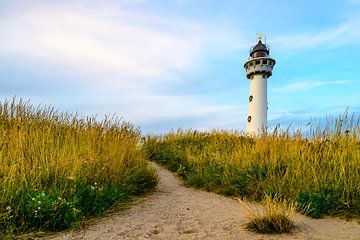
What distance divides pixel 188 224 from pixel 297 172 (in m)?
2.33

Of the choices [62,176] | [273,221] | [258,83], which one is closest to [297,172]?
[273,221]

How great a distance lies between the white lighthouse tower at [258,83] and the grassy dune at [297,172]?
1839cm

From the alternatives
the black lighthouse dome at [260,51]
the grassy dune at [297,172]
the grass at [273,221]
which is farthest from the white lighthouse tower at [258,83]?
the grass at [273,221]

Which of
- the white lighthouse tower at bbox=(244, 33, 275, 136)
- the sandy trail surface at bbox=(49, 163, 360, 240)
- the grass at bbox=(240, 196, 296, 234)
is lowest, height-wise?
the sandy trail surface at bbox=(49, 163, 360, 240)

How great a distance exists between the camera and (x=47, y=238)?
3732 millimetres

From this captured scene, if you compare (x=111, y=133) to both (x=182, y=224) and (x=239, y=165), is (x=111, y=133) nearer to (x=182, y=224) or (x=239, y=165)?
(x=239, y=165)

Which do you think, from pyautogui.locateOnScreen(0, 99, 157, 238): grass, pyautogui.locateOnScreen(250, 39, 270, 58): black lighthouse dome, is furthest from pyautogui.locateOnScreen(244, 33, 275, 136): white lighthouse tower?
pyautogui.locateOnScreen(0, 99, 157, 238): grass

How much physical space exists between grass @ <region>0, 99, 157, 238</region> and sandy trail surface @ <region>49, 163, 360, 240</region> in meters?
0.32

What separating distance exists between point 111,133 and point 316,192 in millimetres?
4595

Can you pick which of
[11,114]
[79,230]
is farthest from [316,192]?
[11,114]

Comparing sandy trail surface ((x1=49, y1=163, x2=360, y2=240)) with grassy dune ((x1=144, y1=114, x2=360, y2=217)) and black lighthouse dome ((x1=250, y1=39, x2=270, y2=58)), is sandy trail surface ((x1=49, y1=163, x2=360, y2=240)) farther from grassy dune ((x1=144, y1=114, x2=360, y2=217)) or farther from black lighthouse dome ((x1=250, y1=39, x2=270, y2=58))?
black lighthouse dome ((x1=250, y1=39, x2=270, y2=58))

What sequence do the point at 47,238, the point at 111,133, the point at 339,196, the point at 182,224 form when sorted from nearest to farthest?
the point at 47,238, the point at 182,224, the point at 339,196, the point at 111,133

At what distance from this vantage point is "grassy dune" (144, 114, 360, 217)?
4.88 m

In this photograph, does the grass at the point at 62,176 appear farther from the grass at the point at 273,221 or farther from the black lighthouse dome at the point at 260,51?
the black lighthouse dome at the point at 260,51
